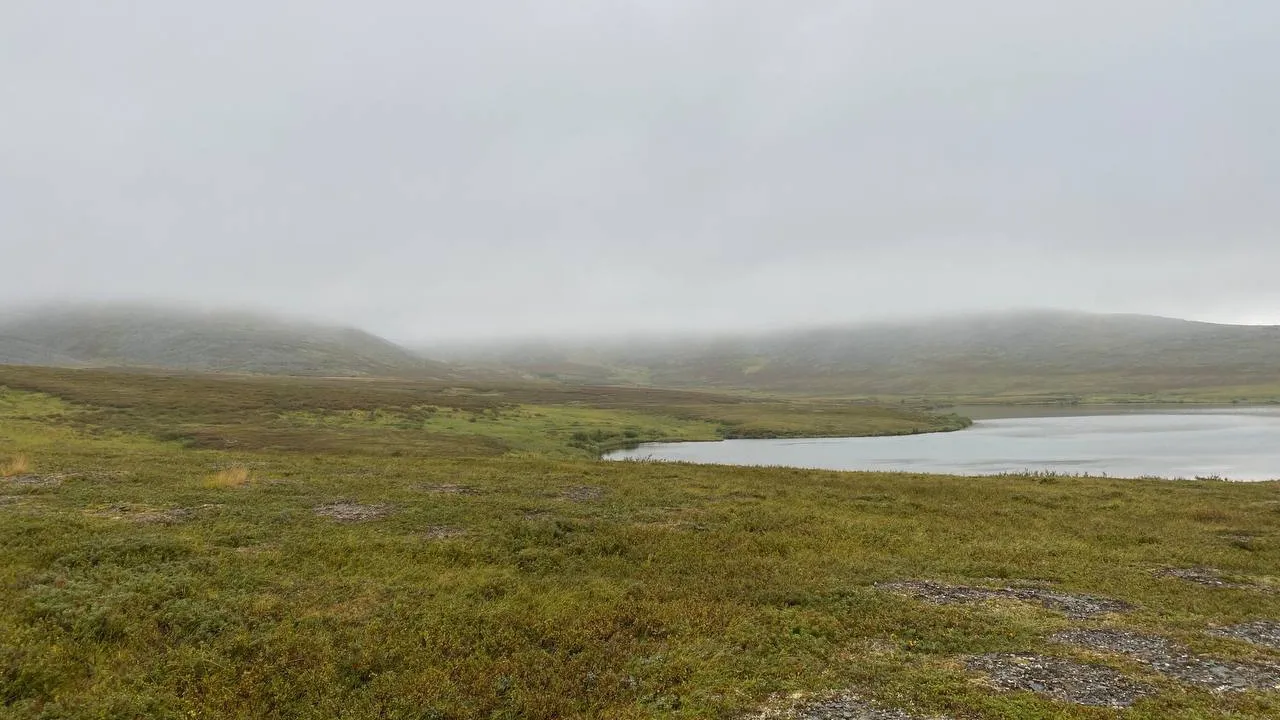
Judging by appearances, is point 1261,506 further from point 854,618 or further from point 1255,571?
point 854,618

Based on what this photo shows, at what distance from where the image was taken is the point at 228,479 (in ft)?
101

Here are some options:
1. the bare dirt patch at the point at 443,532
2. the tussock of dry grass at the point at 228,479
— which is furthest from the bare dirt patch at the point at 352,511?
the tussock of dry grass at the point at 228,479

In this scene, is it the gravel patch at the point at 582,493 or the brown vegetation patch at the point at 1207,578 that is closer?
the brown vegetation patch at the point at 1207,578

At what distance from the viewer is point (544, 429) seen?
92.7m

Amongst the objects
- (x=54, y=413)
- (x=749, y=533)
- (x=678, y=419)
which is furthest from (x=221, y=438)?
(x=678, y=419)

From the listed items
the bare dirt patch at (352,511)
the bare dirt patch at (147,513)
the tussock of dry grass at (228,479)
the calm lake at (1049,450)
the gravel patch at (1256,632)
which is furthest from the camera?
the calm lake at (1049,450)

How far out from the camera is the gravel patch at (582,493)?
3200 centimetres

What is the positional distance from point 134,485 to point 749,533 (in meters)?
27.6

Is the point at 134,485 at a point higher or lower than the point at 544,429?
higher

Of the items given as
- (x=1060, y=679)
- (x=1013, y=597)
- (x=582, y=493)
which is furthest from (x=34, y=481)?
(x=1013, y=597)

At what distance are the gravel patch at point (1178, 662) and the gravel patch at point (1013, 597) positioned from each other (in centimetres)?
157

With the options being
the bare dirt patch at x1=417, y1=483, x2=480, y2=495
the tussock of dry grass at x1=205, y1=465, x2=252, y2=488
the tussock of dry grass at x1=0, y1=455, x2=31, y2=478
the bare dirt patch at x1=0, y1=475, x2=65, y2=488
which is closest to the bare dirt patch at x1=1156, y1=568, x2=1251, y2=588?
the bare dirt patch at x1=417, y1=483, x2=480, y2=495

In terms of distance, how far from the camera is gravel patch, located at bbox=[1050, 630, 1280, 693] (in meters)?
12.9

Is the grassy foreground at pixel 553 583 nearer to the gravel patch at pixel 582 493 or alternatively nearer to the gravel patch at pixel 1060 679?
the gravel patch at pixel 582 493
